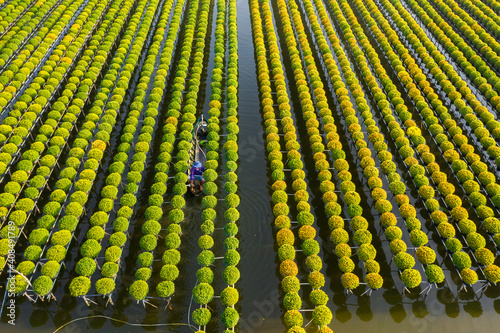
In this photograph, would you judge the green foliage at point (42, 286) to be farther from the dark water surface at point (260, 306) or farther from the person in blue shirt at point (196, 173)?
the person in blue shirt at point (196, 173)

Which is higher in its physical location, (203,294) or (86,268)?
(86,268)

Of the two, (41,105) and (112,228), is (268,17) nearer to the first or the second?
(41,105)

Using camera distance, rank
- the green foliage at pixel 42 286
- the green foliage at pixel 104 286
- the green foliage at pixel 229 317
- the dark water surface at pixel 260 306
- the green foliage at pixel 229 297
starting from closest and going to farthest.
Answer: the green foliage at pixel 229 317 → the green foliage at pixel 42 286 → the green foliage at pixel 229 297 → the green foliage at pixel 104 286 → the dark water surface at pixel 260 306

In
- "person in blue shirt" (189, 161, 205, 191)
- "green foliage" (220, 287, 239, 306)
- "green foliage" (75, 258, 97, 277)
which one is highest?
"person in blue shirt" (189, 161, 205, 191)

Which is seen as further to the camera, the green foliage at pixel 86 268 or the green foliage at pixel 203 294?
the green foliage at pixel 86 268

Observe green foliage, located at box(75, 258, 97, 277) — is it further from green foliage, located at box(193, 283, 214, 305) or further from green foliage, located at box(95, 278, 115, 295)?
green foliage, located at box(193, 283, 214, 305)

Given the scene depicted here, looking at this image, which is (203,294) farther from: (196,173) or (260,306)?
(196,173)

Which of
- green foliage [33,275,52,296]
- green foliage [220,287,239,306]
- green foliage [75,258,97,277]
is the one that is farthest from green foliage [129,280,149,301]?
green foliage [33,275,52,296]

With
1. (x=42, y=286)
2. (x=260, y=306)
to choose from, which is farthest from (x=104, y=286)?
(x=260, y=306)

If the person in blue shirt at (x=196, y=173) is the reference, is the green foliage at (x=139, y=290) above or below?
below

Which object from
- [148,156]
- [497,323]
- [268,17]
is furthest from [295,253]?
[268,17]

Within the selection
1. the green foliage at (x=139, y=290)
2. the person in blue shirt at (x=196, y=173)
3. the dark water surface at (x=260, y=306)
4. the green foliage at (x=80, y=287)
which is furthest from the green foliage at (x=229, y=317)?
the person in blue shirt at (x=196, y=173)

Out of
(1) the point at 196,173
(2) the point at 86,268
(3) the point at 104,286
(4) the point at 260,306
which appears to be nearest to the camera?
(3) the point at 104,286
